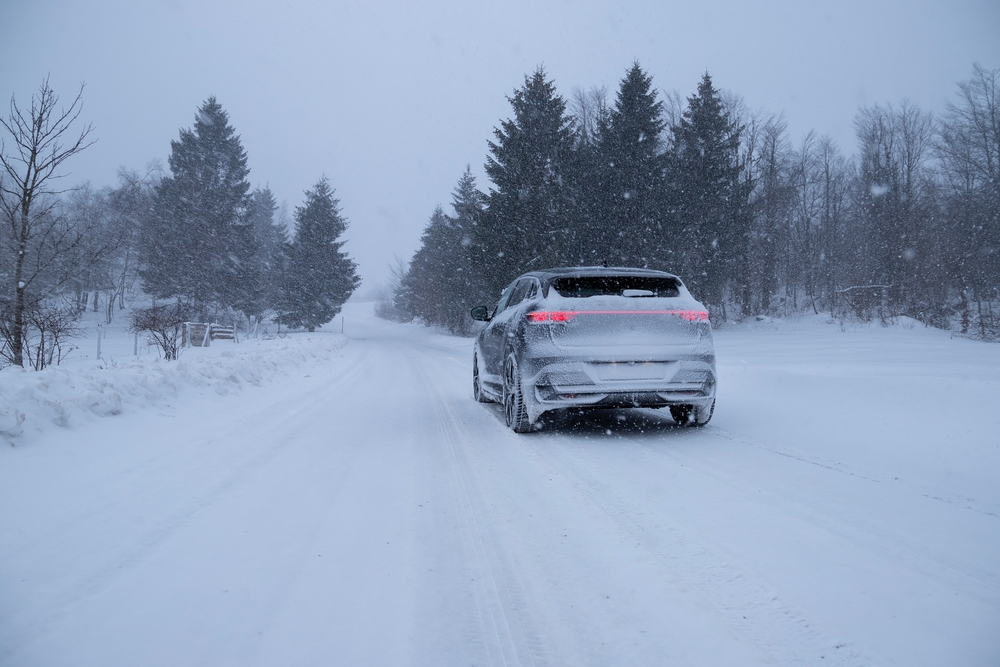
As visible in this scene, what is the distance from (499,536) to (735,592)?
3.82 feet

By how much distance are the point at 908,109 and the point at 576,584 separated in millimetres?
42895

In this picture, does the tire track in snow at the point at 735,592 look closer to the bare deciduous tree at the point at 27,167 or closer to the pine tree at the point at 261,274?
the bare deciduous tree at the point at 27,167

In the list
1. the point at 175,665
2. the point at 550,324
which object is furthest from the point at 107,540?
the point at 550,324

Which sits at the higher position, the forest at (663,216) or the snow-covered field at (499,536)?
the forest at (663,216)

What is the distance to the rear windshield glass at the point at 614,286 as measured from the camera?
5.30m

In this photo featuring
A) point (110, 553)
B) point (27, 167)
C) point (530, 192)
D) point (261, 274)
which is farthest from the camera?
point (261, 274)

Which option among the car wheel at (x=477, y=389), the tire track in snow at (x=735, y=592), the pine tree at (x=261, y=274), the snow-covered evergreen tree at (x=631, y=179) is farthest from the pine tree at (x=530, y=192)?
the tire track in snow at (x=735, y=592)

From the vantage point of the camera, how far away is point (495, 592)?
2201mm

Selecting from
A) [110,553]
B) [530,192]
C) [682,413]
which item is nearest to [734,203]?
[530,192]

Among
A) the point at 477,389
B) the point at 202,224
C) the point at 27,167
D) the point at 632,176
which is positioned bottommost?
the point at 477,389

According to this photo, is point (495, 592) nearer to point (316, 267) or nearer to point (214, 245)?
point (214, 245)

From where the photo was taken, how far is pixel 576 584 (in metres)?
2.25

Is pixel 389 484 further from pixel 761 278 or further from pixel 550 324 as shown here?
pixel 761 278

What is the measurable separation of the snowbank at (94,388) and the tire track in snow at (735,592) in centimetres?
433
